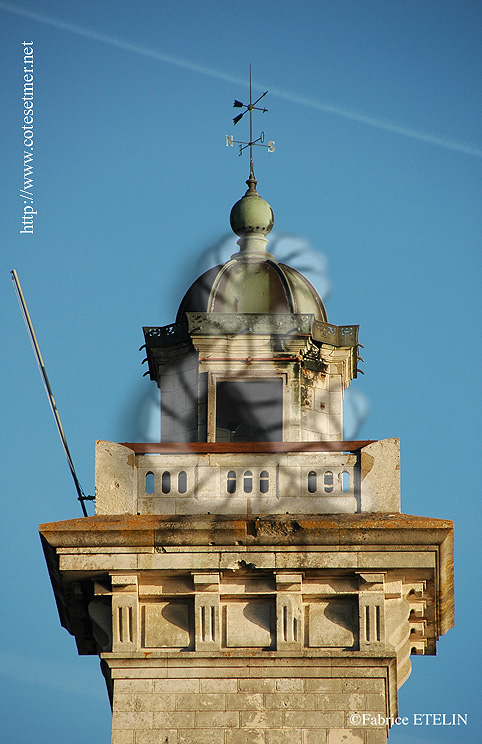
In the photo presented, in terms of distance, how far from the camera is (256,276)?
34.8m

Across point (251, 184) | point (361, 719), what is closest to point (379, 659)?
point (361, 719)

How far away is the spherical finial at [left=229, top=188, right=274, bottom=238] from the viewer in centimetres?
3600

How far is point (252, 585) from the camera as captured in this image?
27.8 metres

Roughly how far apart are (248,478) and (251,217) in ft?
29.5

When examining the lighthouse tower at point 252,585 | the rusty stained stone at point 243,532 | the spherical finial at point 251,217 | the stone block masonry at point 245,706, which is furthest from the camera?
the spherical finial at point 251,217

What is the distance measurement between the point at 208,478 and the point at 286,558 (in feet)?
6.93

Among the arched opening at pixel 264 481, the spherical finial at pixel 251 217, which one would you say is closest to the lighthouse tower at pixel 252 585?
the arched opening at pixel 264 481

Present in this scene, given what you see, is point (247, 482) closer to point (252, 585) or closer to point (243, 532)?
point (243, 532)

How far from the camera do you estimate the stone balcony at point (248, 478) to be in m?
28.4

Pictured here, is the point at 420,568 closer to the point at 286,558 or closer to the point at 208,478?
the point at 286,558

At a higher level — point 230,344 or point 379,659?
point 230,344

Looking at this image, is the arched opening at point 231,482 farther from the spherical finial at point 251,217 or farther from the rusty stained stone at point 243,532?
the spherical finial at point 251,217

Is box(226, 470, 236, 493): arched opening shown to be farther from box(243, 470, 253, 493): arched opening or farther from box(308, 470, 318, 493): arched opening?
box(308, 470, 318, 493): arched opening

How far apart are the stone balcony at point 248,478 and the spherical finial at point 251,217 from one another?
27.5ft
